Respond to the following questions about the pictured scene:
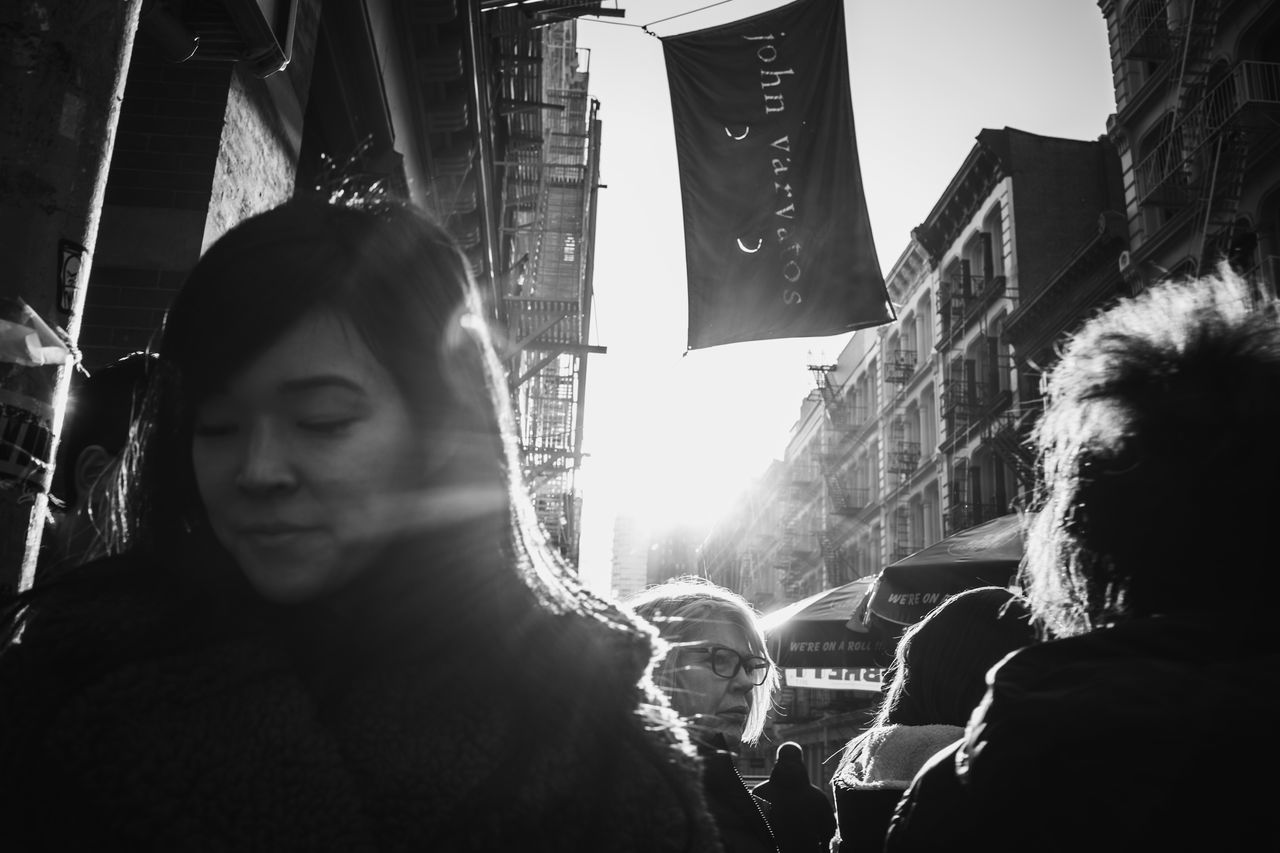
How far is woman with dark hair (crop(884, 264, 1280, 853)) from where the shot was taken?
1155 mm

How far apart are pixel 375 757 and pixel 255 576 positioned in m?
0.34

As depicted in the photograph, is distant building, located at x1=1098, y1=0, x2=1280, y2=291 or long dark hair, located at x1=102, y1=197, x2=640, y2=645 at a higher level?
distant building, located at x1=1098, y1=0, x2=1280, y2=291

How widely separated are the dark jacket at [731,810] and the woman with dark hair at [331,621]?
62cm

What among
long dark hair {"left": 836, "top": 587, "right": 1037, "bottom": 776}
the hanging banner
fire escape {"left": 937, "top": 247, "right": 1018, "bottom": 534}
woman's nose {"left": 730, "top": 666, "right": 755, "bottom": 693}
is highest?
fire escape {"left": 937, "top": 247, "right": 1018, "bottom": 534}

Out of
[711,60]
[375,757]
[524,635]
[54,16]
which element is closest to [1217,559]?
[524,635]

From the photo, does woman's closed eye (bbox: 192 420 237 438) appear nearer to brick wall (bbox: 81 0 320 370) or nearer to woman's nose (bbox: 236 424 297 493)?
woman's nose (bbox: 236 424 297 493)

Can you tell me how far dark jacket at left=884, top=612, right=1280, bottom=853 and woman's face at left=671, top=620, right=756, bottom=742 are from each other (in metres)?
2.09

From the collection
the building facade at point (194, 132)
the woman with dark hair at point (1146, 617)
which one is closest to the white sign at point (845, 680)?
the building facade at point (194, 132)

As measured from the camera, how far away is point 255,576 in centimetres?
141

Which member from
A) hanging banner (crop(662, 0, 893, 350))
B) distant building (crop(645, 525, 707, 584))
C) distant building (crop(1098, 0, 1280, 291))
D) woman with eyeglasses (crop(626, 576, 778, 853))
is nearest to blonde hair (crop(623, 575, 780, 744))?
woman with eyeglasses (crop(626, 576, 778, 853))

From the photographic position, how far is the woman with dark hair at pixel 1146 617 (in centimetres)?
116

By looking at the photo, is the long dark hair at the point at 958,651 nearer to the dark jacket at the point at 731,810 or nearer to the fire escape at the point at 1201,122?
the dark jacket at the point at 731,810

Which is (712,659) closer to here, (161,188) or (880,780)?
(880,780)

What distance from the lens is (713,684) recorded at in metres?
3.46
